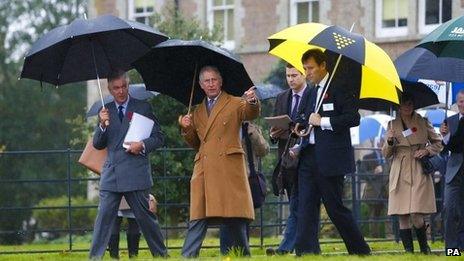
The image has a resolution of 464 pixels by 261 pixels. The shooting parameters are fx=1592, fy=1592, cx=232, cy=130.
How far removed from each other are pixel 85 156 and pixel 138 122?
1.83m

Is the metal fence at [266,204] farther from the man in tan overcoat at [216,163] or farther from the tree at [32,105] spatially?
the tree at [32,105]

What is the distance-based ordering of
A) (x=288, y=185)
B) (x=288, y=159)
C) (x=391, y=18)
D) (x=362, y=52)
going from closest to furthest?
(x=362, y=52) → (x=288, y=159) → (x=288, y=185) → (x=391, y=18)

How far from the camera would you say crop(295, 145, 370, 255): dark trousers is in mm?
15328

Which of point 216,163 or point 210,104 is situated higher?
point 210,104

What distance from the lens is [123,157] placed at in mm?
16047

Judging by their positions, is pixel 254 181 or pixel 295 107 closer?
pixel 254 181

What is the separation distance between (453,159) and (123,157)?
405 cm

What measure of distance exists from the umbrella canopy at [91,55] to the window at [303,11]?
81.7 ft

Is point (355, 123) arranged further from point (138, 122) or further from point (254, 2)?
point (254, 2)

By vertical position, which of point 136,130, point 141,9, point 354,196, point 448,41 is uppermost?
point 141,9

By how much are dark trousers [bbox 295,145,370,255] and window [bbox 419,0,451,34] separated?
77.6 ft

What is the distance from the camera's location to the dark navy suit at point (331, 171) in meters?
15.3

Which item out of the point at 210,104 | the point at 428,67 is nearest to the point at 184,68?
the point at 210,104

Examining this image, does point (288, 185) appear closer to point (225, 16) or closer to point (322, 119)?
point (322, 119)
